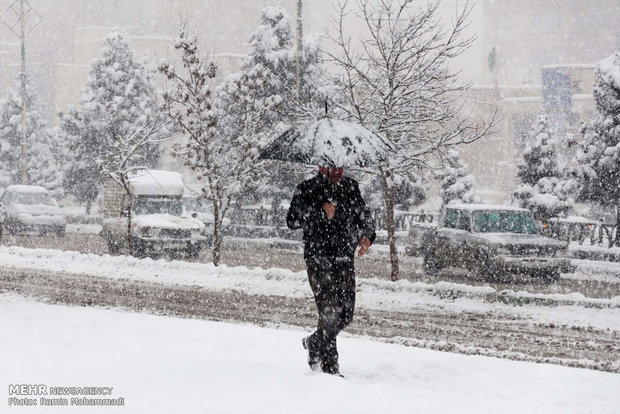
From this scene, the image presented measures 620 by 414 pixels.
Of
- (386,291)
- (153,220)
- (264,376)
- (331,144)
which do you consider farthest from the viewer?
(153,220)

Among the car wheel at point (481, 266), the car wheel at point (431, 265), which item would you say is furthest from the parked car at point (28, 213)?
the car wheel at point (481, 266)

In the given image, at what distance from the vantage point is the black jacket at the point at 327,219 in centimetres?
660

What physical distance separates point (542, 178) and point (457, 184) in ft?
15.1

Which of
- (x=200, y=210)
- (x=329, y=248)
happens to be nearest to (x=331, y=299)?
(x=329, y=248)

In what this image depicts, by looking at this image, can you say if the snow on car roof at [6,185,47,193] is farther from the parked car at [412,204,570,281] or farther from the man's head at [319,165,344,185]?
the man's head at [319,165,344,185]

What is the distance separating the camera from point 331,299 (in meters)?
6.59

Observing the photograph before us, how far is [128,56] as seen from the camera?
44.5 meters

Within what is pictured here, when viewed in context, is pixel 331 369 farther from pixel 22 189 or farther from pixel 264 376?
pixel 22 189

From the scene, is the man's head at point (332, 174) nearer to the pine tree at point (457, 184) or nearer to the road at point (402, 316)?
the road at point (402, 316)

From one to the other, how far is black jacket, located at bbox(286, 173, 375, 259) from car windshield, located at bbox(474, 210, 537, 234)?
11674 mm

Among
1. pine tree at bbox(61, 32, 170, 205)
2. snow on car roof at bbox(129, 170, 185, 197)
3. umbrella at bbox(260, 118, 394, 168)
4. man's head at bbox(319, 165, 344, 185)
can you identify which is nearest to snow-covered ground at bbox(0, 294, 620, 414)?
man's head at bbox(319, 165, 344, 185)

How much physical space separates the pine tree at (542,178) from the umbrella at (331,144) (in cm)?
2303

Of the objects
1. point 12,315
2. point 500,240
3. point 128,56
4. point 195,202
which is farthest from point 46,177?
point 12,315

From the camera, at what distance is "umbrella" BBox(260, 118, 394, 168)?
769cm
